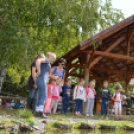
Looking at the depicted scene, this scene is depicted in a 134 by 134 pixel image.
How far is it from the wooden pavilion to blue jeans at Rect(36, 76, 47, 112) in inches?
128

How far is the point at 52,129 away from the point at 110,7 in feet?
14.5

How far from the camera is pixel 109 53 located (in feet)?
27.8

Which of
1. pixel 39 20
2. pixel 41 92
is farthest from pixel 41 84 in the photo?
pixel 39 20

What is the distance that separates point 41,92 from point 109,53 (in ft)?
15.5

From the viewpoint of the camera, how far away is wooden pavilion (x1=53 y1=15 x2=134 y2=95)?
8000 millimetres

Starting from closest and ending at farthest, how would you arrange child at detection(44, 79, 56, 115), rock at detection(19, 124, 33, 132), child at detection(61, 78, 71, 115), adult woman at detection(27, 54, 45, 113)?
rock at detection(19, 124, 33, 132)
adult woman at detection(27, 54, 45, 113)
child at detection(44, 79, 56, 115)
child at detection(61, 78, 71, 115)

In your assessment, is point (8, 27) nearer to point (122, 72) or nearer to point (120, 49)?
point (120, 49)

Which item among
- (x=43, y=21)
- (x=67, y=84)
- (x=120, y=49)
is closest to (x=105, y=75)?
(x=120, y=49)

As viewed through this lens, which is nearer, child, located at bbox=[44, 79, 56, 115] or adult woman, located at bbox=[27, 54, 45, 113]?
adult woman, located at bbox=[27, 54, 45, 113]

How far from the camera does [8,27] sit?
5758mm

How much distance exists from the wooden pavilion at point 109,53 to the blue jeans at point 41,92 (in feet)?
10.7

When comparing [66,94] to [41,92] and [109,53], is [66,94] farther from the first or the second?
[109,53]

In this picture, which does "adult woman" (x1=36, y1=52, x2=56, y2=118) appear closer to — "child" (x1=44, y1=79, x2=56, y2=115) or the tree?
"child" (x1=44, y1=79, x2=56, y2=115)

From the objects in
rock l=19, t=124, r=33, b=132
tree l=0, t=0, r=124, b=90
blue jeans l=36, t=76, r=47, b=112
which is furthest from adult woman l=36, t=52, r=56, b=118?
tree l=0, t=0, r=124, b=90
